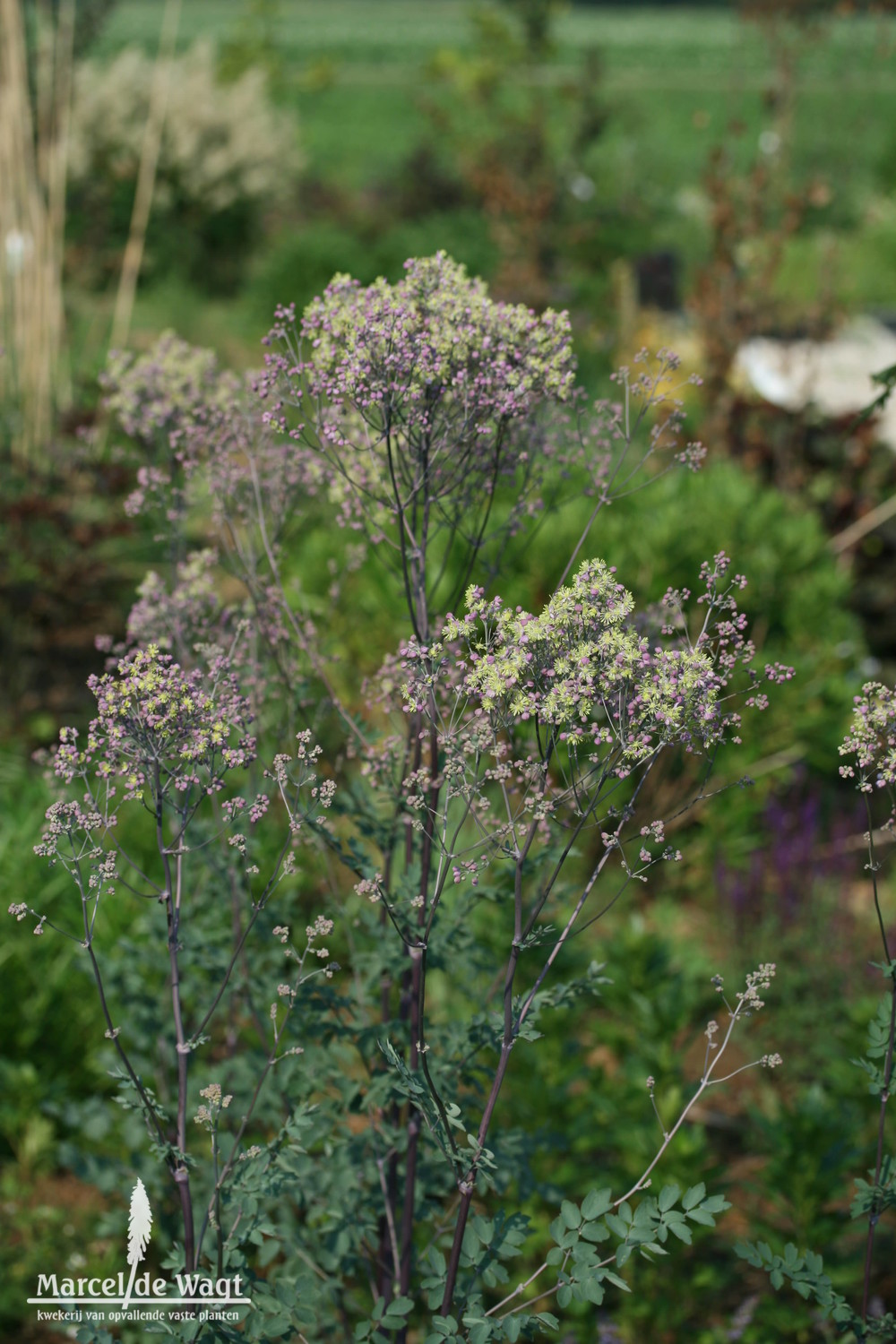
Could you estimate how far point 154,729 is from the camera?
184 cm

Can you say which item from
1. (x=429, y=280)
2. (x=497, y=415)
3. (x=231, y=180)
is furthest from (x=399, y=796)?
(x=231, y=180)

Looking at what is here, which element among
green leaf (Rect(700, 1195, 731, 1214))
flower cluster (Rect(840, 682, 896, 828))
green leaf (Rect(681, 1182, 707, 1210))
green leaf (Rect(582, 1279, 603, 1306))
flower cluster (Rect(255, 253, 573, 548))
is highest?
flower cluster (Rect(255, 253, 573, 548))

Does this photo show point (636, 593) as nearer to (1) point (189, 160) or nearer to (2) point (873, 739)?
(2) point (873, 739)

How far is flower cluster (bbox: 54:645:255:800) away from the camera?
177 cm

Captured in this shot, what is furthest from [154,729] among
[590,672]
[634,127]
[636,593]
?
[634,127]

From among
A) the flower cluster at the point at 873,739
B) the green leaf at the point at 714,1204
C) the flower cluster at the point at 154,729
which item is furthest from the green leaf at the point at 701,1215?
the flower cluster at the point at 154,729

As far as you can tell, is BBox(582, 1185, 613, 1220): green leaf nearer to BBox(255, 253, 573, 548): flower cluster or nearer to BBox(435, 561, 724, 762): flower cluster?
BBox(435, 561, 724, 762): flower cluster

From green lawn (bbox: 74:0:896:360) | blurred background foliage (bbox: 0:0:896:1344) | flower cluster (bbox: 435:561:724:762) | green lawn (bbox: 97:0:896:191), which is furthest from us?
green lawn (bbox: 74:0:896:360)

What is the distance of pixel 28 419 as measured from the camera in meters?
6.25

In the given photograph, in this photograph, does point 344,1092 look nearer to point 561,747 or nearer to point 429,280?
point 561,747

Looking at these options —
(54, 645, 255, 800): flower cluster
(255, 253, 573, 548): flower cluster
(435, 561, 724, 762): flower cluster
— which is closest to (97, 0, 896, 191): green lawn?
(255, 253, 573, 548): flower cluster

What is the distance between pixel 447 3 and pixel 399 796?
94.9m

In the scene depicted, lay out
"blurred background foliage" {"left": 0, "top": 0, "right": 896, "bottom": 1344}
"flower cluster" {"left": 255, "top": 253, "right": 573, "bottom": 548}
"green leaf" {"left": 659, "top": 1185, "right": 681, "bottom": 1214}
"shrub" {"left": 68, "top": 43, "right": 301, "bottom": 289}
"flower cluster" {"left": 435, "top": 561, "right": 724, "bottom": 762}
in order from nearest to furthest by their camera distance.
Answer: "flower cluster" {"left": 435, "top": 561, "right": 724, "bottom": 762}, "green leaf" {"left": 659, "top": 1185, "right": 681, "bottom": 1214}, "flower cluster" {"left": 255, "top": 253, "right": 573, "bottom": 548}, "blurred background foliage" {"left": 0, "top": 0, "right": 896, "bottom": 1344}, "shrub" {"left": 68, "top": 43, "right": 301, "bottom": 289}

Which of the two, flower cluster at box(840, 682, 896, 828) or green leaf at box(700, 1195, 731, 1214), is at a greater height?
flower cluster at box(840, 682, 896, 828)
